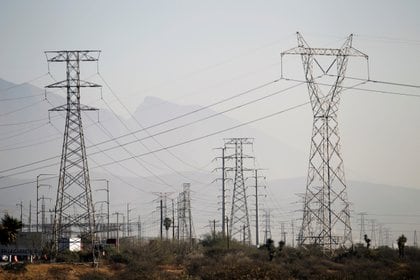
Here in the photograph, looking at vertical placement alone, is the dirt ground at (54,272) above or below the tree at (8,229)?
below

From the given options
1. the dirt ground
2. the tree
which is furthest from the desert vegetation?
the tree

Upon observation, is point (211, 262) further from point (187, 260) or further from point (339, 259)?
point (339, 259)

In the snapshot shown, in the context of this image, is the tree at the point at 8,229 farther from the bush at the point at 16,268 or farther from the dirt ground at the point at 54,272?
the dirt ground at the point at 54,272

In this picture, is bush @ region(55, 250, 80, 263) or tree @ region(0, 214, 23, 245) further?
bush @ region(55, 250, 80, 263)

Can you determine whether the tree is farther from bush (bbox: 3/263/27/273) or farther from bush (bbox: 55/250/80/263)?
bush (bbox: 55/250/80/263)

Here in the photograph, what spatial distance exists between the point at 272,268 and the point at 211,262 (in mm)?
13459

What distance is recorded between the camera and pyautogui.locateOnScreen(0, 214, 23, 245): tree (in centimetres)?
6500

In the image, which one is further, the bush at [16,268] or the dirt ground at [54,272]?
the bush at [16,268]

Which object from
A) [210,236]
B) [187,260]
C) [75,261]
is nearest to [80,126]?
[75,261]

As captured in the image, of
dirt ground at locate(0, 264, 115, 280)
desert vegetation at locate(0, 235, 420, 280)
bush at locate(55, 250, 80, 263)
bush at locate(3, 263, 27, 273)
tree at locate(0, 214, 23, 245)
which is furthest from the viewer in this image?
bush at locate(55, 250, 80, 263)

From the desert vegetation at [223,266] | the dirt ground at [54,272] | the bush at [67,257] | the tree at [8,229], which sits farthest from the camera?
the bush at [67,257]

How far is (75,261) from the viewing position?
73062 mm

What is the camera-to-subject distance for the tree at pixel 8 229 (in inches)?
2559

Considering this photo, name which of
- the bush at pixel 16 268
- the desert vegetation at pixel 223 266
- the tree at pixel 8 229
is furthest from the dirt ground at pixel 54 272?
the tree at pixel 8 229
